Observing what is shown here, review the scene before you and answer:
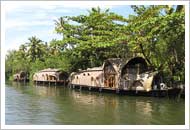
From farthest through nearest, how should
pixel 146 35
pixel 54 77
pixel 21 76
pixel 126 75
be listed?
pixel 21 76 < pixel 54 77 < pixel 126 75 < pixel 146 35

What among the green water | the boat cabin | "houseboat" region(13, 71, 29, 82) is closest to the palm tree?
"houseboat" region(13, 71, 29, 82)

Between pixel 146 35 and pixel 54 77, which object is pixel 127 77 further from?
pixel 54 77

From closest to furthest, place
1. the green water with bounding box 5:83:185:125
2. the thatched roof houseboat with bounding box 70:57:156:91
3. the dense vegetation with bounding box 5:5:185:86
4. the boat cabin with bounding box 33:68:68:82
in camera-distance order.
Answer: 1. the green water with bounding box 5:83:185:125
2. the dense vegetation with bounding box 5:5:185:86
3. the thatched roof houseboat with bounding box 70:57:156:91
4. the boat cabin with bounding box 33:68:68:82

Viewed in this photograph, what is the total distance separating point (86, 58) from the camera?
23812 mm

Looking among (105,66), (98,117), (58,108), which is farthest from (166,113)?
(105,66)

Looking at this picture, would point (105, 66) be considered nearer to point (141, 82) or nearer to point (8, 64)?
point (141, 82)

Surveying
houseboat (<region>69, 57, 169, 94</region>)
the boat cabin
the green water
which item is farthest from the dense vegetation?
the boat cabin

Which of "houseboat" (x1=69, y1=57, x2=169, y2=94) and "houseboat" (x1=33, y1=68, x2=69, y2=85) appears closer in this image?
"houseboat" (x1=69, y1=57, x2=169, y2=94)

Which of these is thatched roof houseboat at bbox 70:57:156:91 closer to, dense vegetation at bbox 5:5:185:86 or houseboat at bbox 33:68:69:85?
dense vegetation at bbox 5:5:185:86

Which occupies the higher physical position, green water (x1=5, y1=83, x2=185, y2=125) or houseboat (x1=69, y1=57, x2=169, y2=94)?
houseboat (x1=69, y1=57, x2=169, y2=94)

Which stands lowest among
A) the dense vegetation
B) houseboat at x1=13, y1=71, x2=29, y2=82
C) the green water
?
the green water

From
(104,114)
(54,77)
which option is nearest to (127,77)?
(104,114)

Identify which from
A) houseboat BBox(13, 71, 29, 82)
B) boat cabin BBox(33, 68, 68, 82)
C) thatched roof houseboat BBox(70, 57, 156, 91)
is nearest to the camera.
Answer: thatched roof houseboat BBox(70, 57, 156, 91)

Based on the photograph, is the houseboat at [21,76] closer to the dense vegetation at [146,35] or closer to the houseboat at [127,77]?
the dense vegetation at [146,35]
